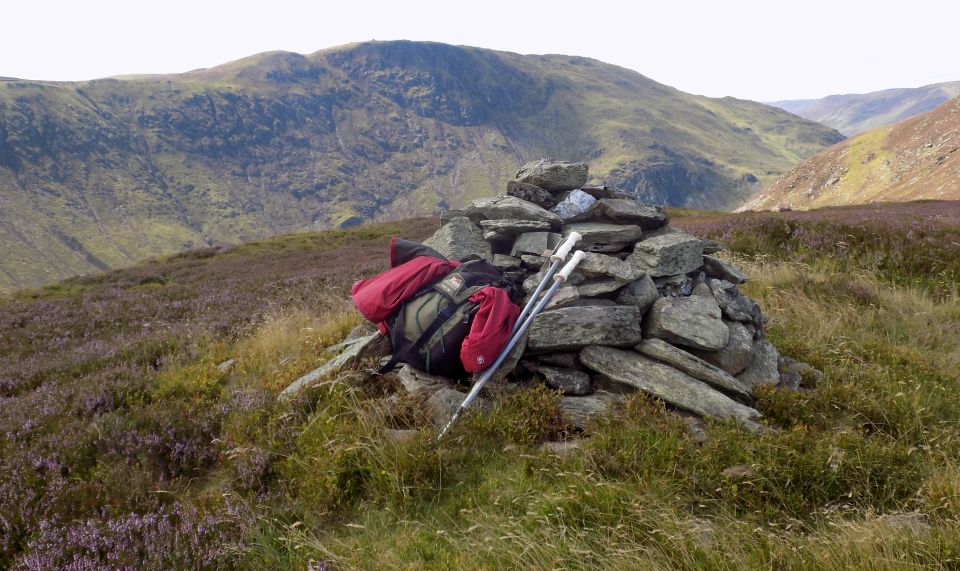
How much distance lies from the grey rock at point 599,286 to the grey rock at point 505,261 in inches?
48.6

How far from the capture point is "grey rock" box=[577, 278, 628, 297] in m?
6.29

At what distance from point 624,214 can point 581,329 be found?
2.92 metres

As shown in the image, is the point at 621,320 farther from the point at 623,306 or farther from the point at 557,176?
the point at 557,176

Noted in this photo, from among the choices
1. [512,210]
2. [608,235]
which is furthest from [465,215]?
[608,235]

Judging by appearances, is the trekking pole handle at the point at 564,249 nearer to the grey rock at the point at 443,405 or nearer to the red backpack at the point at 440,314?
the red backpack at the point at 440,314

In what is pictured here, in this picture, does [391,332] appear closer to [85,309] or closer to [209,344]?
[209,344]

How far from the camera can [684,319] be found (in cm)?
598

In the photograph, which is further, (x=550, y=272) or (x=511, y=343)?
(x=550, y=272)

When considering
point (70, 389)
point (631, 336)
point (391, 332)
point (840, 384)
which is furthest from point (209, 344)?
point (840, 384)

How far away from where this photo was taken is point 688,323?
19.5 feet

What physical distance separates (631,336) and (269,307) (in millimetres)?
9183

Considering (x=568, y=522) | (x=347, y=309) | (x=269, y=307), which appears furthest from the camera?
(x=269, y=307)

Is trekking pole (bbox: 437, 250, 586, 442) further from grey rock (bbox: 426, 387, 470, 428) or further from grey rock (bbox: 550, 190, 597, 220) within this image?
grey rock (bbox: 550, 190, 597, 220)

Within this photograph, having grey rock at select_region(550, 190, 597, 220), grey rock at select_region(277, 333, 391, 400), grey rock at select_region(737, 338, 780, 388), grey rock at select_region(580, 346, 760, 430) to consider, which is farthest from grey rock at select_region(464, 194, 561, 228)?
grey rock at select_region(737, 338, 780, 388)
